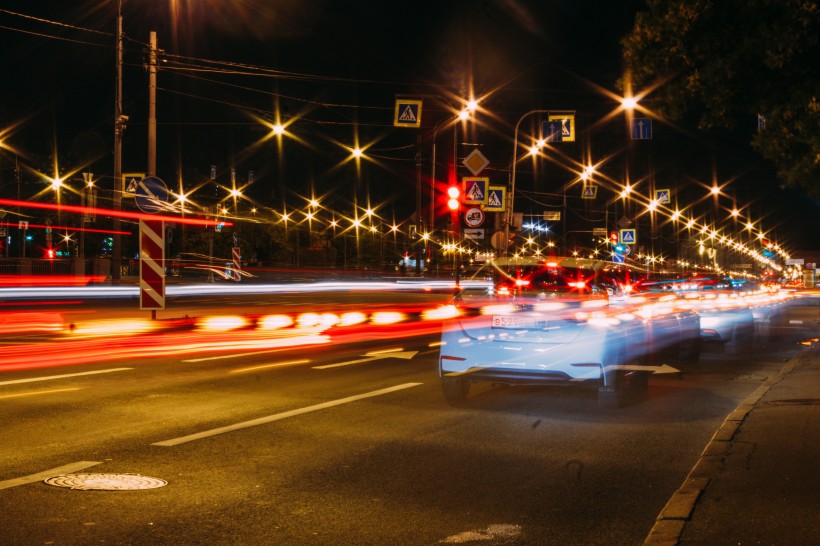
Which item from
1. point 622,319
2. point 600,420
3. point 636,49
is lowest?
point 600,420

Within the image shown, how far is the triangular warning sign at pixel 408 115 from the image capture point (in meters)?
23.4

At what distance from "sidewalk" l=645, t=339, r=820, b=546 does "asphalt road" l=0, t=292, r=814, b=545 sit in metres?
0.26

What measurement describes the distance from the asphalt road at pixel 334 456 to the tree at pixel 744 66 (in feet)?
10.1

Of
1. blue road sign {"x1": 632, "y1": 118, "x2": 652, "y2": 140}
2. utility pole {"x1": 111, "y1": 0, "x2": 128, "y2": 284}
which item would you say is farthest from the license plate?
utility pole {"x1": 111, "y1": 0, "x2": 128, "y2": 284}

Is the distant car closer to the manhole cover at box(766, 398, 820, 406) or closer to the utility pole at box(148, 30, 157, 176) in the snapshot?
the utility pole at box(148, 30, 157, 176)

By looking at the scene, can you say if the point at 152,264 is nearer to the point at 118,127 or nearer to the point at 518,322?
the point at 518,322

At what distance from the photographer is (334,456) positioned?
6984mm

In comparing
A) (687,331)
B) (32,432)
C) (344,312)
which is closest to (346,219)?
(344,312)

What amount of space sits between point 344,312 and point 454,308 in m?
16.9

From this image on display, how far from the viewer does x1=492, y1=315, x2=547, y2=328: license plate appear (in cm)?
927

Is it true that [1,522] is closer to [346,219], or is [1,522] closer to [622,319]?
[622,319]

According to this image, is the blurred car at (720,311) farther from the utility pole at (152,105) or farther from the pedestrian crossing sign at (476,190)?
the utility pole at (152,105)

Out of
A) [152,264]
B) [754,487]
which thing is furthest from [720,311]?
[754,487]

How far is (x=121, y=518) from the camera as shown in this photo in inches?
203
